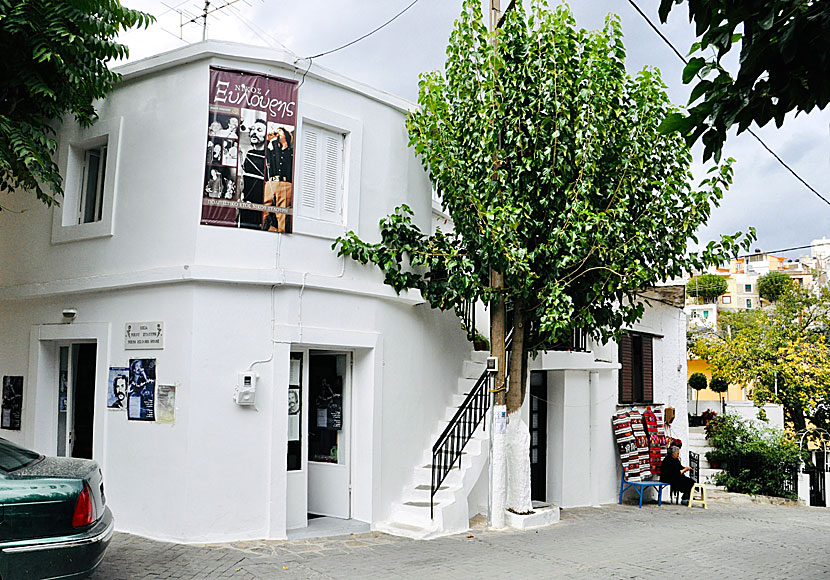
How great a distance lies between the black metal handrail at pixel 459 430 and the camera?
10.7 m

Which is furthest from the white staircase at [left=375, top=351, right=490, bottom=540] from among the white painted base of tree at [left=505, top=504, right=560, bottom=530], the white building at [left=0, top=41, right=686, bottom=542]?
the white painted base of tree at [left=505, top=504, right=560, bottom=530]

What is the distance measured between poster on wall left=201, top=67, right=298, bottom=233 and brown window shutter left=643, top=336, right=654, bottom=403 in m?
9.57

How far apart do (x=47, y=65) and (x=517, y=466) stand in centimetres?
775

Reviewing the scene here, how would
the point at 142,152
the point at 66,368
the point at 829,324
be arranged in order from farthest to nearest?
the point at 829,324
the point at 66,368
the point at 142,152

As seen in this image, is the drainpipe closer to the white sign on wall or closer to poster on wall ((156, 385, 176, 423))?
poster on wall ((156, 385, 176, 423))

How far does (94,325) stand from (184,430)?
2.13m

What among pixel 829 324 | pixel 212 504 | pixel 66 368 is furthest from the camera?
pixel 829 324

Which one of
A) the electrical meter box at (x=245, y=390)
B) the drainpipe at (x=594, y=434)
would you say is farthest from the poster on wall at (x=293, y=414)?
the drainpipe at (x=594, y=434)

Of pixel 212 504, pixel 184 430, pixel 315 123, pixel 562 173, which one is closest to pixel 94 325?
pixel 184 430

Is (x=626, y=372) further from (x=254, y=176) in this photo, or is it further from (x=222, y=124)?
(x=222, y=124)

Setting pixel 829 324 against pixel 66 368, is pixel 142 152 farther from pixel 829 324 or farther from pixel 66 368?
pixel 829 324

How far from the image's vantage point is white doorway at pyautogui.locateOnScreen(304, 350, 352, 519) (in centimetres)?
1058

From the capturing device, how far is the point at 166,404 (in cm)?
947

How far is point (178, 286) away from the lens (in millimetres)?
9570
